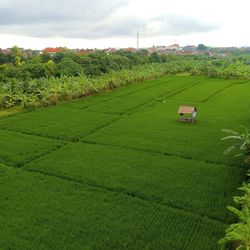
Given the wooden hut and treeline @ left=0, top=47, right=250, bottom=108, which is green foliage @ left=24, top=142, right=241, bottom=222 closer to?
the wooden hut

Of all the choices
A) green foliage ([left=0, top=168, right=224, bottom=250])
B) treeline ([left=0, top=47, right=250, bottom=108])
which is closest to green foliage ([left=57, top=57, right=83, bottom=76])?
treeline ([left=0, top=47, right=250, bottom=108])

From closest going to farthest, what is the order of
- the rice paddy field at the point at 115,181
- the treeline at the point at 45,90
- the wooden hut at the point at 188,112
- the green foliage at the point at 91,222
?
1. the green foliage at the point at 91,222
2. the rice paddy field at the point at 115,181
3. the wooden hut at the point at 188,112
4. the treeline at the point at 45,90

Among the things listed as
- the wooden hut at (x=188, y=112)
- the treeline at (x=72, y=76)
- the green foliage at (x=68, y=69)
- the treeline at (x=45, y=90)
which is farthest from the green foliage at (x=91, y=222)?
the green foliage at (x=68, y=69)

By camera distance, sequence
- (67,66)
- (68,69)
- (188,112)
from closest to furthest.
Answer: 1. (188,112)
2. (68,69)
3. (67,66)

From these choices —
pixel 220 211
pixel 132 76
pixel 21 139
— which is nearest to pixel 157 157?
pixel 220 211

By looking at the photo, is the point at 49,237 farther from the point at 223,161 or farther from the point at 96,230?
the point at 223,161

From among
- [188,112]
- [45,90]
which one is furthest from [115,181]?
[45,90]

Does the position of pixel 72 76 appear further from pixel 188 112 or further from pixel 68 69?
pixel 188 112

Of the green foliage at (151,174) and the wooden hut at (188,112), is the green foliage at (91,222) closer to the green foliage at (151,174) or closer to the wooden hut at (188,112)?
the green foliage at (151,174)
